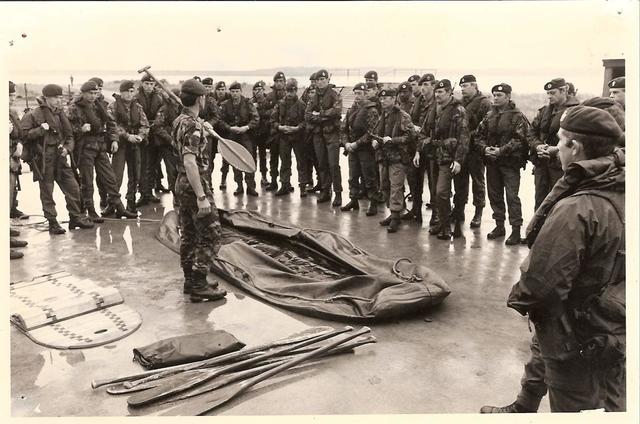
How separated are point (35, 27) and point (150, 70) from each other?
2066 millimetres

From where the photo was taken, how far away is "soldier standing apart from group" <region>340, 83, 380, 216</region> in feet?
26.7

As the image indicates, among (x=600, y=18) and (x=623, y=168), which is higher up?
(x=600, y=18)

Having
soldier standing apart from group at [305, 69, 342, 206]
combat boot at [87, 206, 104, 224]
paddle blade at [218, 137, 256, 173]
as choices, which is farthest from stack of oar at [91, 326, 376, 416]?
soldier standing apart from group at [305, 69, 342, 206]

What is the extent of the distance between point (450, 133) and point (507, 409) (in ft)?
13.9

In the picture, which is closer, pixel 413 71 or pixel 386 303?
pixel 386 303

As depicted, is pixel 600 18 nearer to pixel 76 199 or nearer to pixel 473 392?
pixel 473 392

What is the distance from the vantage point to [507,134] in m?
6.84

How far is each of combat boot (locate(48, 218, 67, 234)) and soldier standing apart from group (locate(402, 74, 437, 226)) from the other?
4.62 m

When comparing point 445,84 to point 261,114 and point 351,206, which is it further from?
point 261,114

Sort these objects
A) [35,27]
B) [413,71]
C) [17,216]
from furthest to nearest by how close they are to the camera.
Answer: [413,71] < [17,216] < [35,27]

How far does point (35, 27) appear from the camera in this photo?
3.17 metres

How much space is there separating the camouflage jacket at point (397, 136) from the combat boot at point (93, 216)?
13.2 feet

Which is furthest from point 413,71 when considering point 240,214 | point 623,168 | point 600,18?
point 623,168

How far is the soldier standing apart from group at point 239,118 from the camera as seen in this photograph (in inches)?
362
